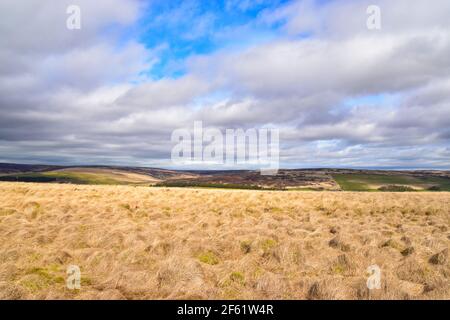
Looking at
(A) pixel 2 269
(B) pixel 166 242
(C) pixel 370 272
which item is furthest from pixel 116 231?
(C) pixel 370 272

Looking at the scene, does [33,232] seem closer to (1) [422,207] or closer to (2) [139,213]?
(2) [139,213]

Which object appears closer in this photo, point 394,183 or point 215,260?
point 215,260

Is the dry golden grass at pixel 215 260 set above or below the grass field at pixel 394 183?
above

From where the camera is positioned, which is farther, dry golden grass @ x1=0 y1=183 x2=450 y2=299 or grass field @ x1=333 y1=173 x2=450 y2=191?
grass field @ x1=333 y1=173 x2=450 y2=191

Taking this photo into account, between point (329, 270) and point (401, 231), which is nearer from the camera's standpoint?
point (329, 270)

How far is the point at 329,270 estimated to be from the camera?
10.3 meters

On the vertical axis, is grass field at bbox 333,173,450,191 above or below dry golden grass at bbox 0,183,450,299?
below

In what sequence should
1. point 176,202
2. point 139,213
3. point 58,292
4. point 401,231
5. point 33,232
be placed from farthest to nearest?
point 176,202, point 139,213, point 401,231, point 33,232, point 58,292

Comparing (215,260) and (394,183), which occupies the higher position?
(215,260)

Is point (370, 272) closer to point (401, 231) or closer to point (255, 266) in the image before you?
point (255, 266)

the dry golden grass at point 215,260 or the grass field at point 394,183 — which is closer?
the dry golden grass at point 215,260

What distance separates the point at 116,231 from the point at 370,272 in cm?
1070
